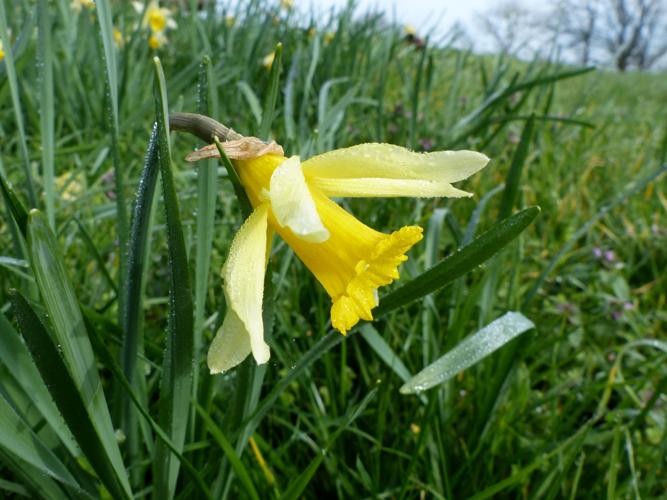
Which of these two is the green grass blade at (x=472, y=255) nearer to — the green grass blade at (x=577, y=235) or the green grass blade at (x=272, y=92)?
the green grass blade at (x=272, y=92)

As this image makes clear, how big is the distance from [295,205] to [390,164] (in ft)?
0.45

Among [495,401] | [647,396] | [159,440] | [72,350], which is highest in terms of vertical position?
[72,350]

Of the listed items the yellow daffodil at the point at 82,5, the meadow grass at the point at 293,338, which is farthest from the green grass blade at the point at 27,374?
the yellow daffodil at the point at 82,5

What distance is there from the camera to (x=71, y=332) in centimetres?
65

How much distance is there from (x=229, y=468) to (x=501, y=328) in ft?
1.39

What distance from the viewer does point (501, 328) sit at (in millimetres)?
979

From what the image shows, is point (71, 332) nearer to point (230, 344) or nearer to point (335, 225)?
point (230, 344)

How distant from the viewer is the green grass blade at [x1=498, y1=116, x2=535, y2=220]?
1130mm

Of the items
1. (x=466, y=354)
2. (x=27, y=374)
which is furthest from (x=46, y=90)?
(x=466, y=354)

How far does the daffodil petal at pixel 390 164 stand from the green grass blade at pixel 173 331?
14 cm

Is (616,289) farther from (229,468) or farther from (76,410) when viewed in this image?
(76,410)

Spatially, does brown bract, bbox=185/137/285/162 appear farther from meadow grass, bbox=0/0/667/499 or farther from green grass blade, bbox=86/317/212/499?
green grass blade, bbox=86/317/212/499

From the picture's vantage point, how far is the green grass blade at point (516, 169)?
113 centimetres

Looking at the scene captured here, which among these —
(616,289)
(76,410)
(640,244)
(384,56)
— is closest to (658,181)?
(640,244)
